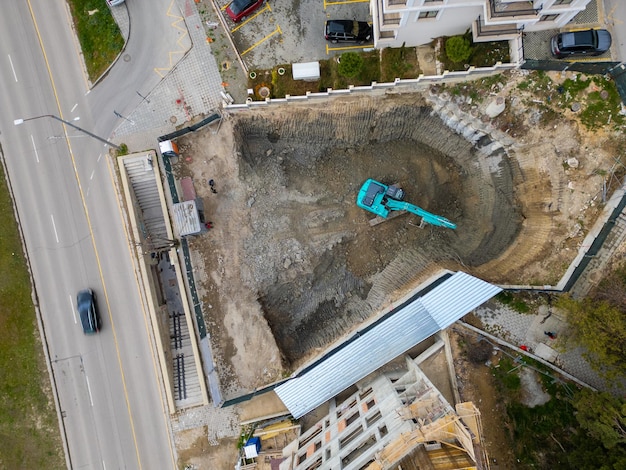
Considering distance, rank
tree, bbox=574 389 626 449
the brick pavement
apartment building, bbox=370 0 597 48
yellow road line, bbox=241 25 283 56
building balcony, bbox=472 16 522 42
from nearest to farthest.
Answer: tree, bbox=574 389 626 449
apartment building, bbox=370 0 597 48
building balcony, bbox=472 16 522 42
yellow road line, bbox=241 25 283 56
the brick pavement

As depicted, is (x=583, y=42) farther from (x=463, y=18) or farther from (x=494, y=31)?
(x=463, y=18)

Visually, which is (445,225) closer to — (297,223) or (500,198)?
(500,198)

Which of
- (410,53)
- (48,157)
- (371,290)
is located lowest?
(371,290)

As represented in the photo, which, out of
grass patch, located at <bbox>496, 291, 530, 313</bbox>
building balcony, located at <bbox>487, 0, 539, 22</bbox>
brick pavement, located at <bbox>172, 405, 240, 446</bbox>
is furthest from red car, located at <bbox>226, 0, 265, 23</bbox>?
brick pavement, located at <bbox>172, 405, 240, 446</bbox>

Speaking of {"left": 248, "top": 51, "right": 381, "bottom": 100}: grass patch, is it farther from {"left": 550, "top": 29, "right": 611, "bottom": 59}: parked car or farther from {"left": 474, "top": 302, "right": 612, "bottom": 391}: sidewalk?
{"left": 474, "top": 302, "right": 612, "bottom": 391}: sidewalk

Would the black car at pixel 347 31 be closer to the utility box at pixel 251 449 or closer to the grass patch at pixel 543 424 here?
the grass patch at pixel 543 424

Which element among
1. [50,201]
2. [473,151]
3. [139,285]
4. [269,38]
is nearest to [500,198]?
[473,151]

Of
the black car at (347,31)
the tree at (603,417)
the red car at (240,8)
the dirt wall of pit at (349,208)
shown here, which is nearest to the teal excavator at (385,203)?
the dirt wall of pit at (349,208)
